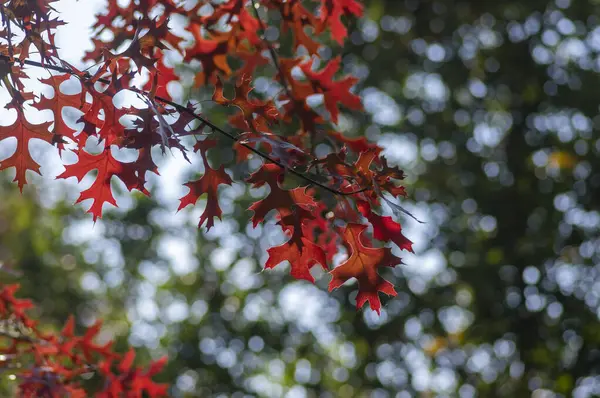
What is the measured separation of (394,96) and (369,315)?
2.03 metres

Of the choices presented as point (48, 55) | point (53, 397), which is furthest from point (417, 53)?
point (48, 55)

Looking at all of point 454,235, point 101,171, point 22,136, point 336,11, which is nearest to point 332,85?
point 336,11

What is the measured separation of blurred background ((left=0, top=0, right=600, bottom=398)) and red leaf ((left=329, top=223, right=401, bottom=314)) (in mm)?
4684

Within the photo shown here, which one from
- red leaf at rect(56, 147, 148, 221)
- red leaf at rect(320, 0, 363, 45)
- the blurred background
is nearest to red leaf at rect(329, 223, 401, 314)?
red leaf at rect(56, 147, 148, 221)

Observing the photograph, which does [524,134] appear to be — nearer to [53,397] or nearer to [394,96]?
[394,96]

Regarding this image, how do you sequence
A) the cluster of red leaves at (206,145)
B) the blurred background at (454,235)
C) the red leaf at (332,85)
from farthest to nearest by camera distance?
the blurred background at (454,235) < the red leaf at (332,85) < the cluster of red leaves at (206,145)

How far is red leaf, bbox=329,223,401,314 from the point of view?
1690 millimetres

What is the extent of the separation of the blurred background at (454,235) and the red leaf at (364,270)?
468 centimetres

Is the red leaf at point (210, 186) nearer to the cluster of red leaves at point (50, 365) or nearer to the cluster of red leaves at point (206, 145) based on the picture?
the cluster of red leaves at point (206, 145)

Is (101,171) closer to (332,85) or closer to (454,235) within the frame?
(332,85)

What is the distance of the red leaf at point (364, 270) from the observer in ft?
5.55

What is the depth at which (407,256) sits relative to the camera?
262 inches

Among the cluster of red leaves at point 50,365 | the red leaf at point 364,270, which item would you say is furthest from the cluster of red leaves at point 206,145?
the cluster of red leaves at point 50,365

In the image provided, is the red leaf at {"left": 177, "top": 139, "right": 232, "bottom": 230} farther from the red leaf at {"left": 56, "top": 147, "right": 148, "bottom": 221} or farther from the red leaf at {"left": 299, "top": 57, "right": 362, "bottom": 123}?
the red leaf at {"left": 299, "top": 57, "right": 362, "bottom": 123}
